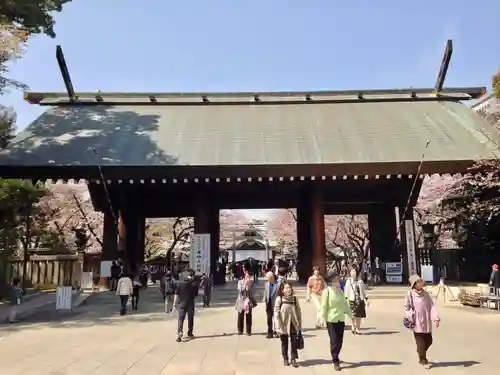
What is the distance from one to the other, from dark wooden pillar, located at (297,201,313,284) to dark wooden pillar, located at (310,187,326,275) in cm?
194

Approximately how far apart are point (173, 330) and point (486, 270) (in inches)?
597

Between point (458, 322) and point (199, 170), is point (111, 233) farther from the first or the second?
point (458, 322)

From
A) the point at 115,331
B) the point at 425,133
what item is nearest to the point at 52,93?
the point at 115,331

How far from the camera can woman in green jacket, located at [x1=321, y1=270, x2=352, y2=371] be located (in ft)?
22.8

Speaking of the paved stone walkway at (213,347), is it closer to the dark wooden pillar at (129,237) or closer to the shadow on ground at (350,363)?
the shadow on ground at (350,363)

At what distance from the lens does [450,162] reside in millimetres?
16844

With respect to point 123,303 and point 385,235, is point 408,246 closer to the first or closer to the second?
point 385,235

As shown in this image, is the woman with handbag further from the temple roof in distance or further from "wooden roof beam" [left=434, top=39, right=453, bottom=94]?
"wooden roof beam" [left=434, top=39, right=453, bottom=94]

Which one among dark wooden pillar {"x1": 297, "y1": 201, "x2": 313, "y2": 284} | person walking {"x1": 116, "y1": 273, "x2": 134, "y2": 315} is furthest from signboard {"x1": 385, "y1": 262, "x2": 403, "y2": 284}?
person walking {"x1": 116, "y1": 273, "x2": 134, "y2": 315}

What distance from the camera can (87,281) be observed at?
19.5m

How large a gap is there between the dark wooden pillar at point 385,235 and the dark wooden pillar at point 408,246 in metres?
1.07

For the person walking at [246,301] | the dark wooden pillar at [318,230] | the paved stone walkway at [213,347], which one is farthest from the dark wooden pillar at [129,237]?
the person walking at [246,301]

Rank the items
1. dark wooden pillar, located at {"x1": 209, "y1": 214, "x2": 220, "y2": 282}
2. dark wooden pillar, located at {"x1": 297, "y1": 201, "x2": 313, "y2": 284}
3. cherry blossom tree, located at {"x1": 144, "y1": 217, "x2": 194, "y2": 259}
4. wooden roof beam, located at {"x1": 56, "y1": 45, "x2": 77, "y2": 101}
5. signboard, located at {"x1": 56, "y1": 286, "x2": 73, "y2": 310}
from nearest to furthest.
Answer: signboard, located at {"x1": 56, "y1": 286, "x2": 73, "y2": 310} < dark wooden pillar, located at {"x1": 209, "y1": 214, "x2": 220, "y2": 282} < dark wooden pillar, located at {"x1": 297, "y1": 201, "x2": 313, "y2": 284} < wooden roof beam, located at {"x1": 56, "y1": 45, "x2": 77, "y2": 101} < cherry blossom tree, located at {"x1": 144, "y1": 217, "x2": 194, "y2": 259}

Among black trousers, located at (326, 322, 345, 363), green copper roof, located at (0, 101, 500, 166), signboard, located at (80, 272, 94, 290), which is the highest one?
green copper roof, located at (0, 101, 500, 166)
